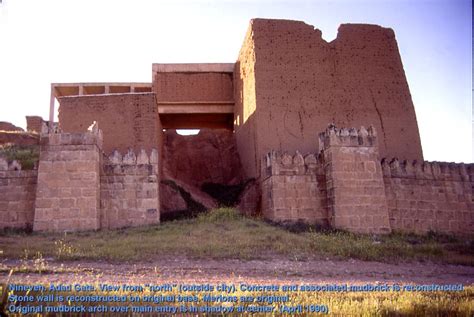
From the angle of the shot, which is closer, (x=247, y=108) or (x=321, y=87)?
(x=321, y=87)

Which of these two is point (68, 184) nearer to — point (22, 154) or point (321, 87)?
point (22, 154)

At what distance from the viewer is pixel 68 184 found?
1373 cm

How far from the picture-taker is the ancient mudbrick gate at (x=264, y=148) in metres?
14.1

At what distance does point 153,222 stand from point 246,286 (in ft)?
25.0

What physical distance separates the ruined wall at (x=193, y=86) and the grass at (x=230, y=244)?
928 cm

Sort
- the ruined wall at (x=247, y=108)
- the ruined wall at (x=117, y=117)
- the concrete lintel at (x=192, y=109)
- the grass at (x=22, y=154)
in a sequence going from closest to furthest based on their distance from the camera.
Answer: the grass at (x=22, y=154) → the ruined wall at (x=247, y=108) → the ruined wall at (x=117, y=117) → the concrete lintel at (x=192, y=109)

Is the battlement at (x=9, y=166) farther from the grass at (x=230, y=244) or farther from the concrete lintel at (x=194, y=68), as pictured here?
the concrete lintel at (x=194, y=68)

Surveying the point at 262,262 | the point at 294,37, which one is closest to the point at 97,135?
the point at 262,262

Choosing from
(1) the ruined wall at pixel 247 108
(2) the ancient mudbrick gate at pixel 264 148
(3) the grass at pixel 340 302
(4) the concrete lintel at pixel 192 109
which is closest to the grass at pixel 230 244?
(2) the ancient mudbrick gate at pixel 264 148

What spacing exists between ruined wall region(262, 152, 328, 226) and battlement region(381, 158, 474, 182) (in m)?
2.38

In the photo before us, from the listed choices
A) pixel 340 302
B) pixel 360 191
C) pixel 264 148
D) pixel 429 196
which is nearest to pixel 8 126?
pixel 264 148

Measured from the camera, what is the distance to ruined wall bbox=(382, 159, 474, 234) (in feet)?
49.5

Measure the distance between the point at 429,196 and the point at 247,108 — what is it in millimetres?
7679

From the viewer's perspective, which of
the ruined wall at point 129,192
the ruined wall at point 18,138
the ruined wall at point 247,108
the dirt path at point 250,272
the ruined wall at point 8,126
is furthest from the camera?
the ruined wall at point 8,126
